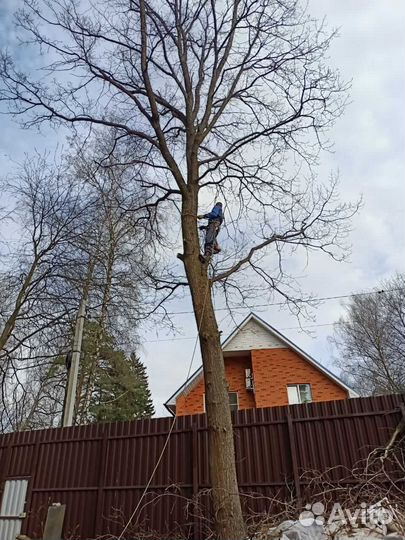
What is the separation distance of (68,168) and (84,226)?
1.73 m

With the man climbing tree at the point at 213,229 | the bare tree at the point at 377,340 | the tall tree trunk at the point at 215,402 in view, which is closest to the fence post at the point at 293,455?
the tall tree trunk at the point at 215,402

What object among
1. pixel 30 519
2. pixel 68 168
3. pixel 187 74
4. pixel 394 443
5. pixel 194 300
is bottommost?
pixel 30 519

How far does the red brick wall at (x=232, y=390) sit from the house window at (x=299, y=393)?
1.35m

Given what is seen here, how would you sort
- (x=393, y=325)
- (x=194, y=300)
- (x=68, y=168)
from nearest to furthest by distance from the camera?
(x=194, y=300) < (x=68, y=168) < (x=393, y=325)

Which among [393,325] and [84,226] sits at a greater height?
[393,325]

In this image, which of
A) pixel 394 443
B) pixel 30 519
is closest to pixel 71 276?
pixel 30 519

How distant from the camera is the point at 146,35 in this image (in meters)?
6.93

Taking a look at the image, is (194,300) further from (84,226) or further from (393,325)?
(393,325)

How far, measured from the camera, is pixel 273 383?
14.7m

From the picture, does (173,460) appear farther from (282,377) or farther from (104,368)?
(282,377)

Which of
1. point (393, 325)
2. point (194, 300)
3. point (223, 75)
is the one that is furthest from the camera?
point (393, 325)

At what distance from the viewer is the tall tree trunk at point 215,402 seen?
426cm

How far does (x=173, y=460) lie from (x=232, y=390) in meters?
8.86

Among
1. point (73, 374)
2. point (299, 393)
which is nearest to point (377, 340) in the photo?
point (299, 393)
